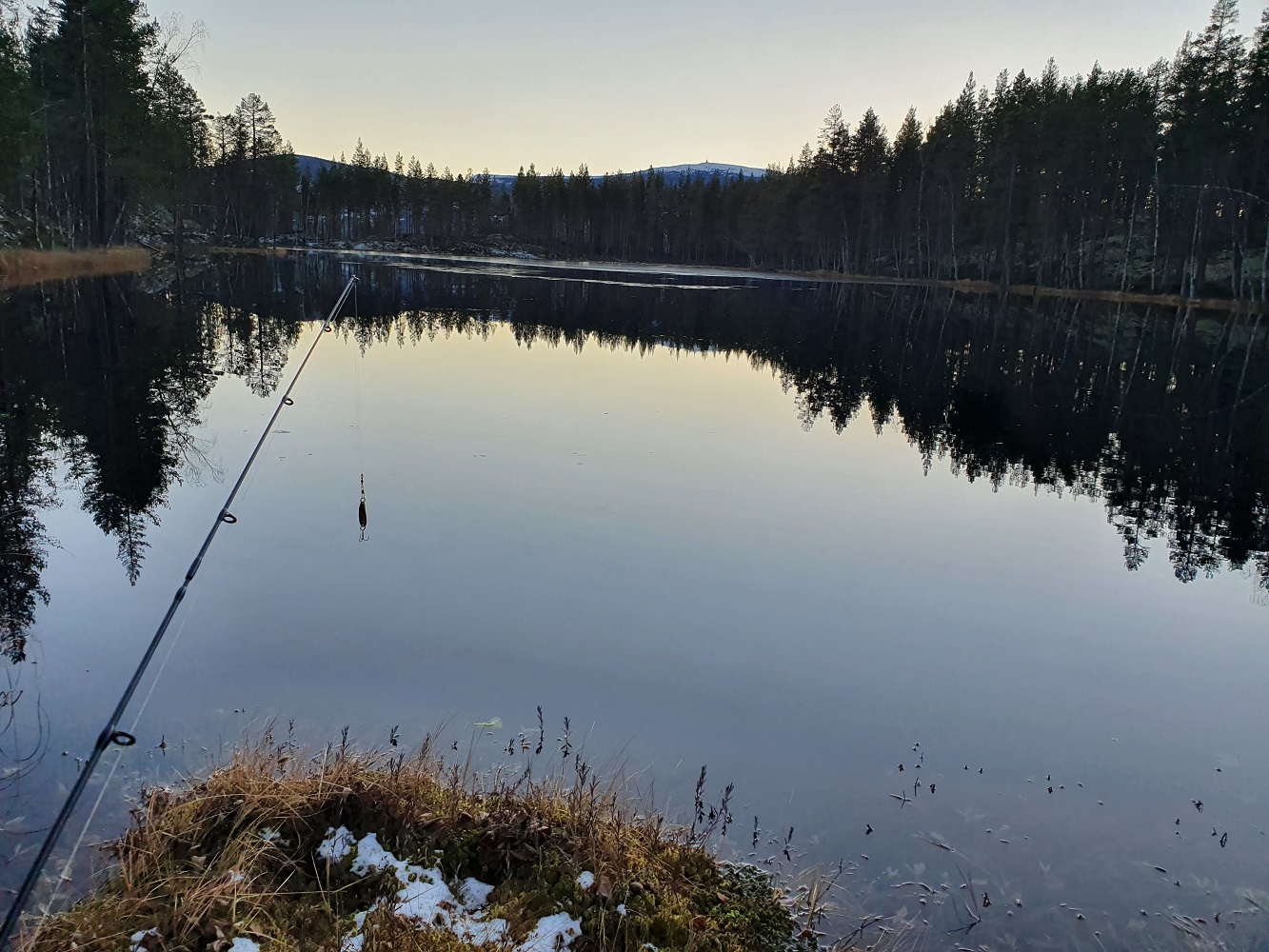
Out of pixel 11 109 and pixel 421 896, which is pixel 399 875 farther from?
pixel 11 109

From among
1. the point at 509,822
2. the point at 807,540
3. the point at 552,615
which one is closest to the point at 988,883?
the point at 509,822

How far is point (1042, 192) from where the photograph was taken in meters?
67.8

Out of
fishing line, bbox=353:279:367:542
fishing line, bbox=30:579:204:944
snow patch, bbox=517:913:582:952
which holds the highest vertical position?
fishing line, bbox=353:279:367:542

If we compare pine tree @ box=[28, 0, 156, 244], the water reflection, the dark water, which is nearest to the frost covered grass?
the dark water

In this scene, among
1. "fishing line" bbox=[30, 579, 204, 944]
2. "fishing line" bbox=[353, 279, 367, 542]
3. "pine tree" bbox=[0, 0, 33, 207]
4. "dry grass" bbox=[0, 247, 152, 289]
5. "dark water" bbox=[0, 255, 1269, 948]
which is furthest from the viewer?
"dry grass" bbox=[0, 247, 152, 289]

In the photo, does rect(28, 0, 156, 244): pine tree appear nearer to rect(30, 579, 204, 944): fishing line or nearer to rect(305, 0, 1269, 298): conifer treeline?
rect(30, 579, 204, 944): fishing line

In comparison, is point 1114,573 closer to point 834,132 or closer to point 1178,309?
point 1178,309

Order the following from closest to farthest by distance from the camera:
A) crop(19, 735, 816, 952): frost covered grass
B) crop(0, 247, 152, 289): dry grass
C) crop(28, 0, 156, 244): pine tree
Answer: crop(19, 735, 816, 952): frost covered grass
crop(0, 247, 152, 289): dry grass
crop(28, 0, 156, 244): pine tree

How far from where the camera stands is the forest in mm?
45969

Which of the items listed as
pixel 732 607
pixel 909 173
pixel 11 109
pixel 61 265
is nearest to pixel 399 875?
pixel 732 607

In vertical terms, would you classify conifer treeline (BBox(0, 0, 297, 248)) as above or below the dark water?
above

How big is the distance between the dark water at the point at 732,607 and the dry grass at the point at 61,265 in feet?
65.1

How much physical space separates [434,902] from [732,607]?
5.42m

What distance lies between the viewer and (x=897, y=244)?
93.4m
